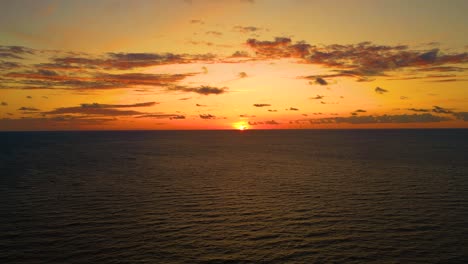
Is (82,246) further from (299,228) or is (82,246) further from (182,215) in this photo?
(299,228)

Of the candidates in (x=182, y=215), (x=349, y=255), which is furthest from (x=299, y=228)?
(x=182, y=215)

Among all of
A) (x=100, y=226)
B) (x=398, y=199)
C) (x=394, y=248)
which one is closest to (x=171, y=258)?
(x=100, y=226)

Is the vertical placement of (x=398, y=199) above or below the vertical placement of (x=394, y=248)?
above

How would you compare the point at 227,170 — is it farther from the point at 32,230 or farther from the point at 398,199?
the point at 32,230

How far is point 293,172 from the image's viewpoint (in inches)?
4075

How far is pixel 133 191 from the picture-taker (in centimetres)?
7425

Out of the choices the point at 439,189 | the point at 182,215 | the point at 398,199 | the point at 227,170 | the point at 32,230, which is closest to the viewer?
the point at 32,230

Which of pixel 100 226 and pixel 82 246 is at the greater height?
pixel 100 226

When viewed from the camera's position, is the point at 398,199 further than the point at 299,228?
Yes

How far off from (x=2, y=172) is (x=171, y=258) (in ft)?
A: 286

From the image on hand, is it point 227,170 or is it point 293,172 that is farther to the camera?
point 227,170

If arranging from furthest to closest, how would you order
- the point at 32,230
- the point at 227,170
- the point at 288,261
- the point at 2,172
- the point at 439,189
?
1. the point at 227,170
2. the point at 2,172
3. the point at 439,189
4. the point at 32,230
5. the point at 288,261

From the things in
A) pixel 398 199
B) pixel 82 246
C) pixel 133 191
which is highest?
pixel 133 191

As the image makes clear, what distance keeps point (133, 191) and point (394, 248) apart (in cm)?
5165
